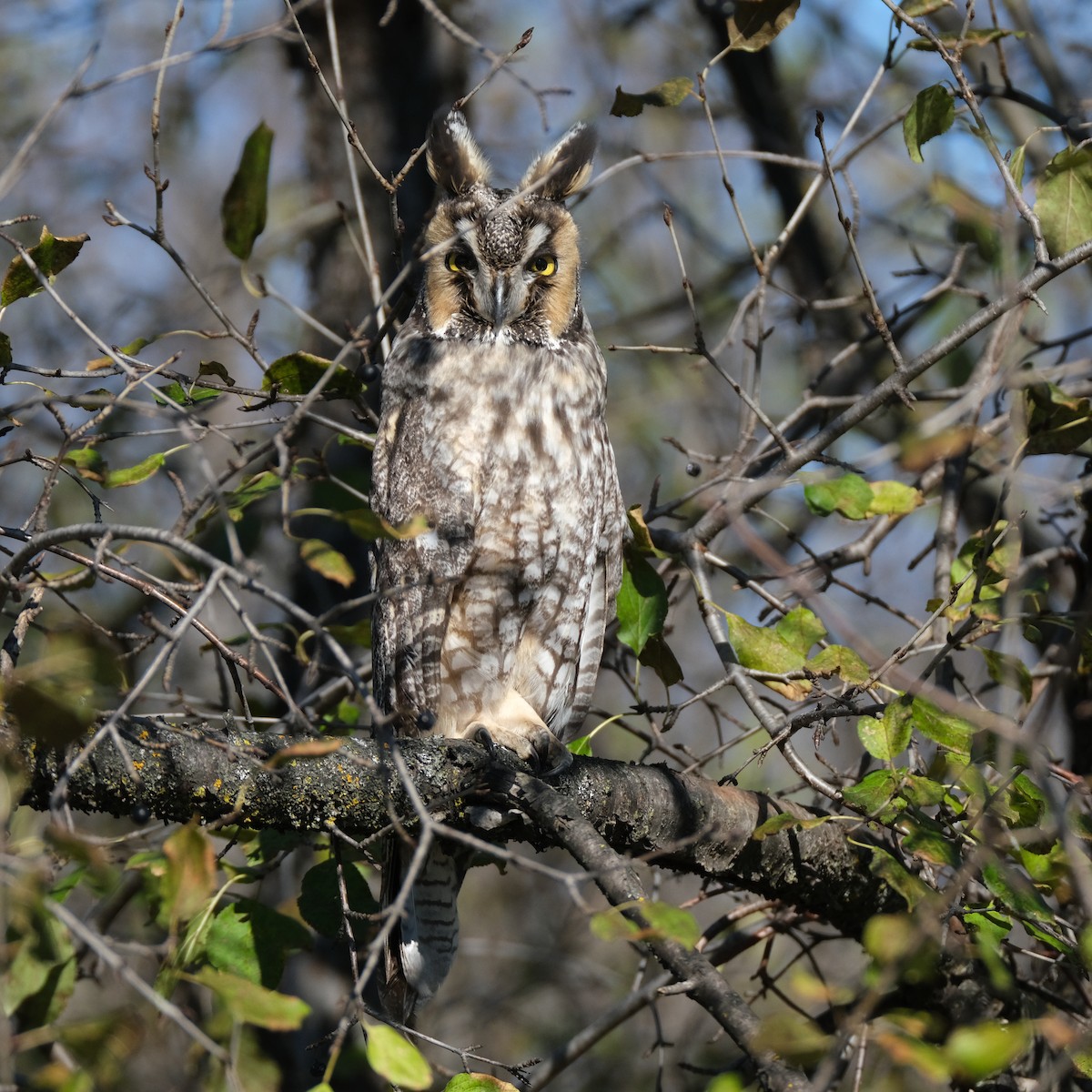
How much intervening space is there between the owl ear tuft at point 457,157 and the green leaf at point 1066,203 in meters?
1.38

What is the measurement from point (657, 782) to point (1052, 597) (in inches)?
68.8

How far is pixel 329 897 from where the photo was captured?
2.16 meters

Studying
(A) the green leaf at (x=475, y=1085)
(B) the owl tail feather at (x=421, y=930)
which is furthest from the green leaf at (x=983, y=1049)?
(B) the owl tail feather at (x=421, y=930)

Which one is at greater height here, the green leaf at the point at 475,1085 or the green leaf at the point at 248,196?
the green leaf at the point at 248,196

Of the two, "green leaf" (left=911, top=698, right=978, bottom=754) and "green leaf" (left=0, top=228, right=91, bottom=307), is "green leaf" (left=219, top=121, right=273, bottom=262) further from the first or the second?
"green leaf" (left=911, top=698, right=978, bottom=754)

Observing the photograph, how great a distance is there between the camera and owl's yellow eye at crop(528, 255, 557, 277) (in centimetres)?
287

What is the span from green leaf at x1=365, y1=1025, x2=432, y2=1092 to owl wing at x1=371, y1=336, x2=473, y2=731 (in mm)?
1461

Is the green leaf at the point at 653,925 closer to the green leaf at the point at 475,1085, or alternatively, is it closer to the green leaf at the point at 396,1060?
the green leaf at the point at 396,1060

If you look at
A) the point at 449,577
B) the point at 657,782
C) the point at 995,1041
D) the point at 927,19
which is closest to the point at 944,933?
the point at 657,782

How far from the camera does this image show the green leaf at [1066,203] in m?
2.10

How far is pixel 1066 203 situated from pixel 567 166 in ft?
4.30

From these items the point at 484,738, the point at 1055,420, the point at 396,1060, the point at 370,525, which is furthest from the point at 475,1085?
the point at 1055,420

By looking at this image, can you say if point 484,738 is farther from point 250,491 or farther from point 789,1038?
point 789,1038

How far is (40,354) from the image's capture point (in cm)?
558
